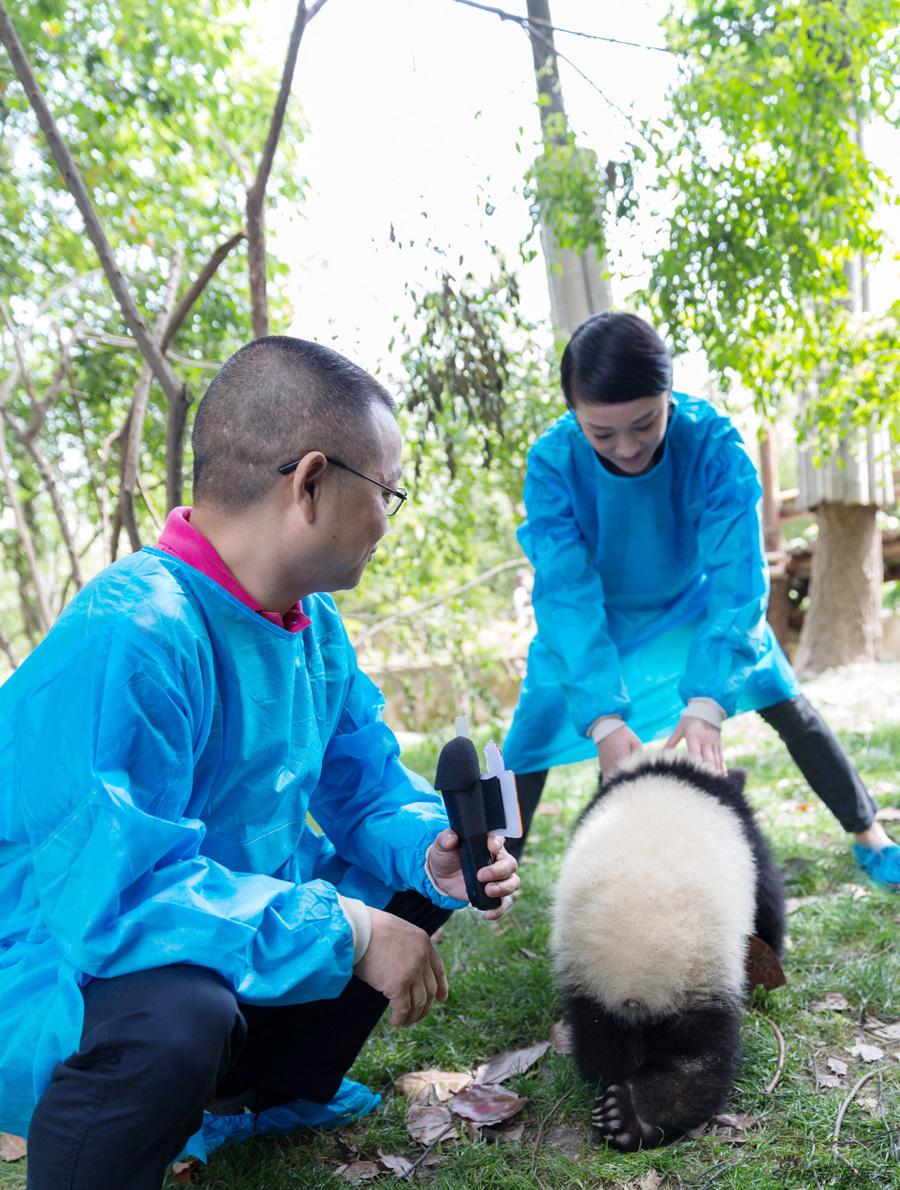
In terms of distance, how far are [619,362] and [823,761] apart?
134cm

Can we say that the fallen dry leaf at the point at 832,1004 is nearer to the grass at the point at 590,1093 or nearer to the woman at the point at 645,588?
the grass at the point at 590,1093

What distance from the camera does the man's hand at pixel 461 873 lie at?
4.56ft

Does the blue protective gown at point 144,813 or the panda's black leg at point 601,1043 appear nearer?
the blue protective gown at point 144,813

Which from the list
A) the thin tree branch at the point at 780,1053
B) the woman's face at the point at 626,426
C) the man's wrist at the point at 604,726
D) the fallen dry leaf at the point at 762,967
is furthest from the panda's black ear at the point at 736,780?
the woman's face at the point at 626,426

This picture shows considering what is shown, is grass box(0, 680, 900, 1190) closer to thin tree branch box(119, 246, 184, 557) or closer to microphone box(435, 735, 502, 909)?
microphone box(435, 735, 502, 909)

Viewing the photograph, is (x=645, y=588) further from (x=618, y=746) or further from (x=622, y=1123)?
(x=622, y=1123)

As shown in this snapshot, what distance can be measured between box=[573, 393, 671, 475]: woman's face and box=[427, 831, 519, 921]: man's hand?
1.25 m

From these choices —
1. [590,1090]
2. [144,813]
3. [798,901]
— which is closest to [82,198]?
[144,813]

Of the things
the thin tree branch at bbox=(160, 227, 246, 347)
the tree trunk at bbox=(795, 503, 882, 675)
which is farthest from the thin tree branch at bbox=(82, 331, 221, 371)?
the tree trunk at bbox=(795, 503, 882, 675)

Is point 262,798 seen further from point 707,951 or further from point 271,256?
point 271,256

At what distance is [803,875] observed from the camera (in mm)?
2729

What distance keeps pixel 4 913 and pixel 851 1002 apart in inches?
70.5

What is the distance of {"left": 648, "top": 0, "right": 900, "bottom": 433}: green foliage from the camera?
2.89 m

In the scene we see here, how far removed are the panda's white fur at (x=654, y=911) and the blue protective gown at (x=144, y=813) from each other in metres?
0.68
